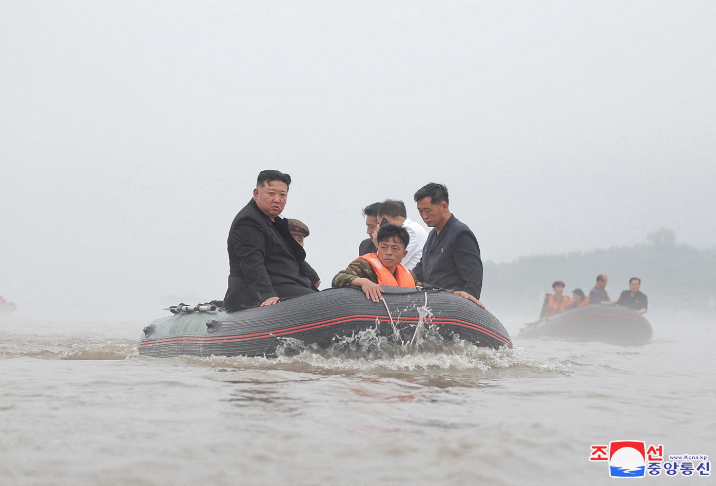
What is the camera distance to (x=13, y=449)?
6.65 feet

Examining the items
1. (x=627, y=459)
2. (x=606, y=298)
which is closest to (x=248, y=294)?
(x=627, y=459)

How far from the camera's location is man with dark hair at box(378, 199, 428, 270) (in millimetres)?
6484

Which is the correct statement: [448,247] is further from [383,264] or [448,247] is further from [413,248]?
[413,248]

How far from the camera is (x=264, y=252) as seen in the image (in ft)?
17.5

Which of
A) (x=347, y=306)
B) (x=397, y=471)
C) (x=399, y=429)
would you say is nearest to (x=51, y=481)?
(x=397, y=471)

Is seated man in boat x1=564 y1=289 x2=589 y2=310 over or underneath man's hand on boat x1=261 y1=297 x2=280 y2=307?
over

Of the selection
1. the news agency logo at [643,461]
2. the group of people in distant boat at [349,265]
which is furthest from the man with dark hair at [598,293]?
the news agency logo at [643,461]

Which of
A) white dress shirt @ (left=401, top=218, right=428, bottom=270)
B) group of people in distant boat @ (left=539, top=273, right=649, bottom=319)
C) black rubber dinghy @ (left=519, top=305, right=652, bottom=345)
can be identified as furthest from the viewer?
group of people in distant boat @ (left=539, top=273, right=649, bottom=319)

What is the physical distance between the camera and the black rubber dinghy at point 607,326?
13391mm

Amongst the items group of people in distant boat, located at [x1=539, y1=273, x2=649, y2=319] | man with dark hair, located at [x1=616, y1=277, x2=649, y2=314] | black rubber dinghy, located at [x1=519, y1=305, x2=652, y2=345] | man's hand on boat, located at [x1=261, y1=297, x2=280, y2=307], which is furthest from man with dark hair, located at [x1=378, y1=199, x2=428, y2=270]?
man with dark hair, located at [x1=616, y1=277, x2=649, y2=314]

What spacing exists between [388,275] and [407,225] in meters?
1.59

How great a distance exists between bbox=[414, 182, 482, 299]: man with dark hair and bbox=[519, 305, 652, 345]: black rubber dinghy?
8.71m

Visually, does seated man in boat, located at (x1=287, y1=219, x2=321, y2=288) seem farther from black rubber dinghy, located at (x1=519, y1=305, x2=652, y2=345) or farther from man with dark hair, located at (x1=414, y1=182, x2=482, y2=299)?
black rubber dinghy, located at (x1=519, y1=305, x2=652, y2=345)

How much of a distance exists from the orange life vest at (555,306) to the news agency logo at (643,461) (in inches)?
586
